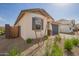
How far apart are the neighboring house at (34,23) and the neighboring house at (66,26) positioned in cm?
10

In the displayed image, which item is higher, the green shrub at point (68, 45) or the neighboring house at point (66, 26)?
the neighboring house at point (66, 26)

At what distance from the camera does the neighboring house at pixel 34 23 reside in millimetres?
1991

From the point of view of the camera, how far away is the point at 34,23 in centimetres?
201

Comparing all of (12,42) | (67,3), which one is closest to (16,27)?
(12,42)

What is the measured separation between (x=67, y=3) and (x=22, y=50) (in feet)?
2.19

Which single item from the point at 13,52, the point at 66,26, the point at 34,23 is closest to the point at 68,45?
the point at 66,26

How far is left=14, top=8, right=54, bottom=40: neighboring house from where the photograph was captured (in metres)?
1.99

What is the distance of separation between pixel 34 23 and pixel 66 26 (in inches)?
13.1

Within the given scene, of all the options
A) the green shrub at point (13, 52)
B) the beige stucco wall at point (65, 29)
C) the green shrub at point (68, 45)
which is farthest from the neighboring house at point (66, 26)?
the green shrub at point (13, 52)

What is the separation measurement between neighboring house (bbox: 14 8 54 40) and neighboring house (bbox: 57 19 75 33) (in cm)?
10

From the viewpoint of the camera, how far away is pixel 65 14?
6.50 feet

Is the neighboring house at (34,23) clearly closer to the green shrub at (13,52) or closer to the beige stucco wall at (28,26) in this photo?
the beige stucco wall at (28,26)

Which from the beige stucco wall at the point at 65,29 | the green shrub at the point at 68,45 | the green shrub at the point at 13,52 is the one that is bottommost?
the green shrub at the point at 13,52

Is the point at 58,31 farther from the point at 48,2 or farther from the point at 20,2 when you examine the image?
the point at 20,2
